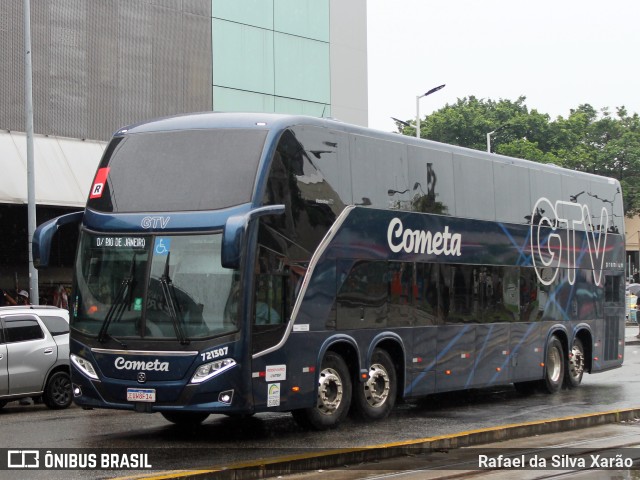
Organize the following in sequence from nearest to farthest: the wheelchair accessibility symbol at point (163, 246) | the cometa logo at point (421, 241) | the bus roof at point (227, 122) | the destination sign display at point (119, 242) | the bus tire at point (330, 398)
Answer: the wheelchair accessibility symbol at point (163, 246) < the destination sign display at point (119, 242) < the bus roof at point (227, 122) < the bus tire at point (330, 398) < the cometa logo at point (421, 241)

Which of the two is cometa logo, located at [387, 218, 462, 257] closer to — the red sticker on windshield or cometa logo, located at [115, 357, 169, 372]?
the red sticker on windshield

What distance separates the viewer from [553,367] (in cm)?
2034

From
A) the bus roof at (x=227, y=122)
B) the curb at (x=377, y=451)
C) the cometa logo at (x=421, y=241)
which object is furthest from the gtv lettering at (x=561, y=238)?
the bus roof at (x=227, y=122)

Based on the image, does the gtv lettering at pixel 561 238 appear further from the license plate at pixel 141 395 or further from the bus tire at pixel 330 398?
the license plate at pixel 141 395

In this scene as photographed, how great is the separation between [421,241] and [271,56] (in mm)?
19398

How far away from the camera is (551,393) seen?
20156 mm

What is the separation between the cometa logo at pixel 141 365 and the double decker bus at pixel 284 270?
2cm

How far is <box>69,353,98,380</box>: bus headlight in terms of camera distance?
13030mm

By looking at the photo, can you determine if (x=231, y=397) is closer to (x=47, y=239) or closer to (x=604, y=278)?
(x=47, y=239)

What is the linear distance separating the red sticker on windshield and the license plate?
8.36 ft

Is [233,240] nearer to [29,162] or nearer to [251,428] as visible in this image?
[251,428]

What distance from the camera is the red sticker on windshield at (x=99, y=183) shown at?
44.7ft

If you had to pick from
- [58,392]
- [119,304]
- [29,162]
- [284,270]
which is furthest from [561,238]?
[29,162]

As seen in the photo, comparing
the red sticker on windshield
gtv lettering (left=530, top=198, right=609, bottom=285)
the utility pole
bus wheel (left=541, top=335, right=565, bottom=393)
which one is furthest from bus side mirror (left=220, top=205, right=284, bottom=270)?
the utility pole
